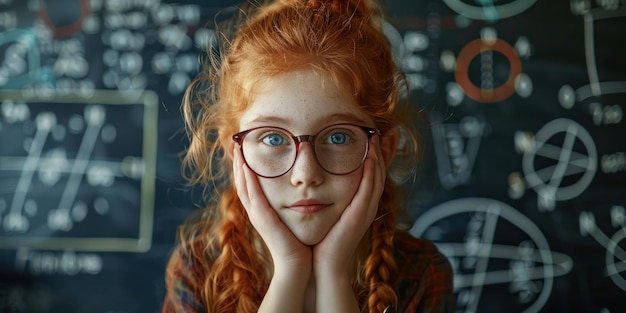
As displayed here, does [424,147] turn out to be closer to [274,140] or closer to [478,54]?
[478,54]

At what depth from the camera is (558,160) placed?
1.66 metres

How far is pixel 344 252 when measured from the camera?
0.87 m

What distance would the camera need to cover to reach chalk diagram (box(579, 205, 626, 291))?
65.7 inches

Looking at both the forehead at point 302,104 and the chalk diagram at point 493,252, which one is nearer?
the forehead at point 302,104

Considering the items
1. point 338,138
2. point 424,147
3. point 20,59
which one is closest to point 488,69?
point 424,147

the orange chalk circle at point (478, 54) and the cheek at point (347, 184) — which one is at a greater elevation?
the orange chalk circle at point (478, 54)

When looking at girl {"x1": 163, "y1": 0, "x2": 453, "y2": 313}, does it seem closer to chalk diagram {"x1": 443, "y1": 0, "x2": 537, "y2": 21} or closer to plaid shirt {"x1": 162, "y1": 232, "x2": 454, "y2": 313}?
plaid shirt {"x1": 162, "y1": 232, "x2": 454, "y2": 313}

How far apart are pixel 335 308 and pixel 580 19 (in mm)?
1320

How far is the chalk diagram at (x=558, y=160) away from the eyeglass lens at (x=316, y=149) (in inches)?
39.7

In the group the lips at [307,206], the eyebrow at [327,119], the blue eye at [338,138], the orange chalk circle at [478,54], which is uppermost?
the orange chalk circle at [478,54]

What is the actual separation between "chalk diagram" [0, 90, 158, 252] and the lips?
39.2 inches

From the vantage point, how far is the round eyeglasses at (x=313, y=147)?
82 cm

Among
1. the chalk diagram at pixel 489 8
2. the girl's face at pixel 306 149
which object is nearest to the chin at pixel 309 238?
the girl's face at pixel 306 149

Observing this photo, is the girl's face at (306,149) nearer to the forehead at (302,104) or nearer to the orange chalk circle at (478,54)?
the forehead at (302,104)
